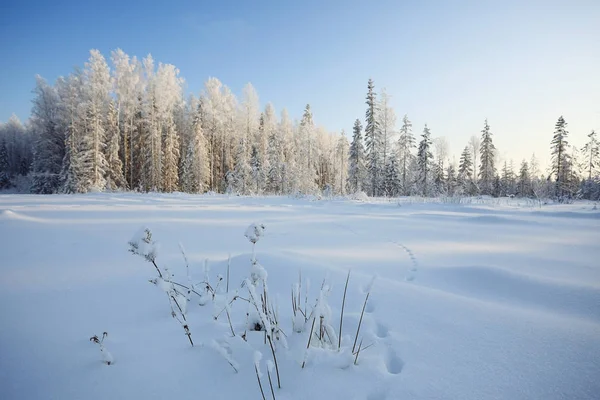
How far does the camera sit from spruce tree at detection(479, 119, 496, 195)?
34562 mm

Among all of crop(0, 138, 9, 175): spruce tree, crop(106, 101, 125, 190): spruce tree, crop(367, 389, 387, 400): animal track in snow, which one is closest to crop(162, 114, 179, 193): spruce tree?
crop(106, 101, 125, 190): spruce tree

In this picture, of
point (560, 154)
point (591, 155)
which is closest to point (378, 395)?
point (560, 154)

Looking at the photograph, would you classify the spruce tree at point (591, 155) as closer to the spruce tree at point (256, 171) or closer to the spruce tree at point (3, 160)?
the spruce tree at point (256, 171)

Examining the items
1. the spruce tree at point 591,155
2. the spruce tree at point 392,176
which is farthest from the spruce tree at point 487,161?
the spruce tree at point 392,176

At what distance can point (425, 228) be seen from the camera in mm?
5234

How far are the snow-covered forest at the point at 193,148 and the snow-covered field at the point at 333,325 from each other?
1761cm

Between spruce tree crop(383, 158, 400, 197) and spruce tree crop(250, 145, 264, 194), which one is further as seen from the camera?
spruce tree crop(250, 145, 264, 194)

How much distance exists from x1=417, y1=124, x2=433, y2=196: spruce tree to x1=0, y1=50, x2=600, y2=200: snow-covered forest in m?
0.11

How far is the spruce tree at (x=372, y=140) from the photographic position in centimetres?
2606

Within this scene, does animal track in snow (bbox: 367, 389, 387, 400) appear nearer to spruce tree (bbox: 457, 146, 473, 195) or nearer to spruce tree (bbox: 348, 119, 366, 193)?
spruce tree (bbox: 348, 119, 366, 193)

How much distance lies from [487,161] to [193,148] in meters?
35.2

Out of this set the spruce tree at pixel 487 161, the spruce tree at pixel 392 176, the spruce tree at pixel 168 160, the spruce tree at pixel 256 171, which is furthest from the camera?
the spruce tree at pixel 487 161

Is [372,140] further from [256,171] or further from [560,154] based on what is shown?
[560,154]

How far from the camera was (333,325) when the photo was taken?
1633 millimetres
